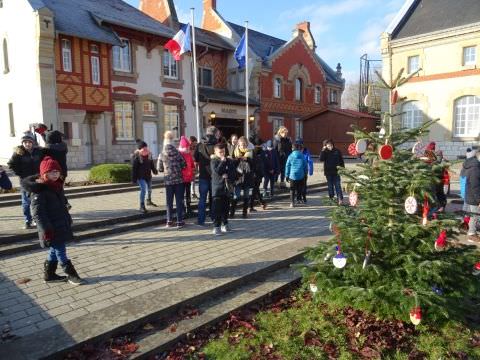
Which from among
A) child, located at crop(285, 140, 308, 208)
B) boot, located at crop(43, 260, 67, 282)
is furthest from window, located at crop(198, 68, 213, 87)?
boot, located at crop(43, 260, 67, 282)

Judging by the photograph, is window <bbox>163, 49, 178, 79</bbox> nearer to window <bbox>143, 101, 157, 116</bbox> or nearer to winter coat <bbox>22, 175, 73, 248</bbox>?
window <bbox>143, 101, 157, 116</bbox>

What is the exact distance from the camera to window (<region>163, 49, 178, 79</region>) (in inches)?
845

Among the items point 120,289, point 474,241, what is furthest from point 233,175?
point 474,241

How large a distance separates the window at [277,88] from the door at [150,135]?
38.5 ft

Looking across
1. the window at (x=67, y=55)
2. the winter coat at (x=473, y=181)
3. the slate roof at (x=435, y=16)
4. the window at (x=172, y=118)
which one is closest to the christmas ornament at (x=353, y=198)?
the winter coat at (x=473, y=181)

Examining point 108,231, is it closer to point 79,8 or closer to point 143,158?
point 143,158

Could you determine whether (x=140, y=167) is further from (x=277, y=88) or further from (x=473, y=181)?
(x=277, y=88)

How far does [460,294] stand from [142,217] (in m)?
6.26

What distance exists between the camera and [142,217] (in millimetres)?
7953

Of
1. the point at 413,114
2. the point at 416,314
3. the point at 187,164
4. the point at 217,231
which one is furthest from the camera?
the point at 413,114

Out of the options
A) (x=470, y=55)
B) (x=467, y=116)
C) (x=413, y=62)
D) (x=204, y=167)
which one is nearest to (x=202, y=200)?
(x=204, y=167)

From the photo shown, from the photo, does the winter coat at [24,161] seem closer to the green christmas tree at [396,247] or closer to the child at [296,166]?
the green christmas tree at [396,247]

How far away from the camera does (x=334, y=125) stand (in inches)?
1078

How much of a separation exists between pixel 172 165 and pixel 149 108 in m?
15.0
